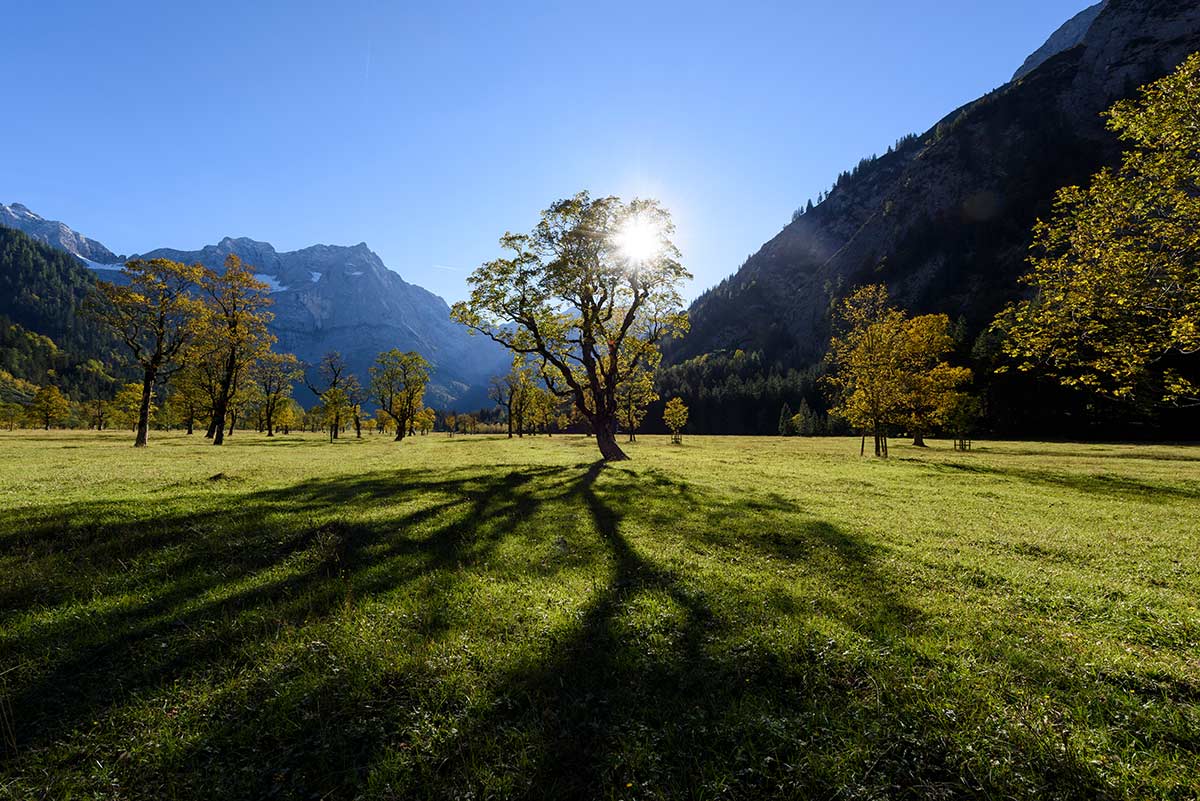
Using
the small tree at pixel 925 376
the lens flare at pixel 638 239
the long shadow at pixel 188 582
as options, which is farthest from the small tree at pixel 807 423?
the long shadow at pixel 188 582

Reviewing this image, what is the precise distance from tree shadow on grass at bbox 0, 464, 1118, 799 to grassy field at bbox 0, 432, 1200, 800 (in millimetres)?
35

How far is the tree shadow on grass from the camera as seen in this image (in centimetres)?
425

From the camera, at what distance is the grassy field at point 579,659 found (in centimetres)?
430

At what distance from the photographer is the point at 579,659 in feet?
20.1

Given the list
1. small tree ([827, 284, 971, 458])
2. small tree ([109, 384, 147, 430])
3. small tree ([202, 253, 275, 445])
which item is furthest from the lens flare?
small tree ([109, 384, 147, 430])

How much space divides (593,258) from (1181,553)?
28214 mm

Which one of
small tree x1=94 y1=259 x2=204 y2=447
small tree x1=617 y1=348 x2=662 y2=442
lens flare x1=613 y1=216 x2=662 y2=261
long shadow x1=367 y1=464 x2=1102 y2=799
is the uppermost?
lens flare x1=613 y1=216 x2=662 y2=261

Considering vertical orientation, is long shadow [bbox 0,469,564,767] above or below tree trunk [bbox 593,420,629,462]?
below

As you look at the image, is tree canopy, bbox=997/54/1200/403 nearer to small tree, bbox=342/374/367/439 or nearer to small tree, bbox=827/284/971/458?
small tree, bbox=827/284/971/458

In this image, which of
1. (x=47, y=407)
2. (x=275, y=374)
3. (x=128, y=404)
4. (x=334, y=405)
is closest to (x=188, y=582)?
(x=275, y=374)

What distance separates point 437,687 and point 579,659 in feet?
6.07

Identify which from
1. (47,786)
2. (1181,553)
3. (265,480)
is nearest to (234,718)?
(47,786)

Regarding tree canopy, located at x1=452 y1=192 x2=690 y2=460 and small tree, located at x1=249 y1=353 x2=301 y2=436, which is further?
small tree, located at x1=249 y1=353 x2=301 y2=436

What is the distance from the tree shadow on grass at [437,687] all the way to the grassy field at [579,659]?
35 mm
